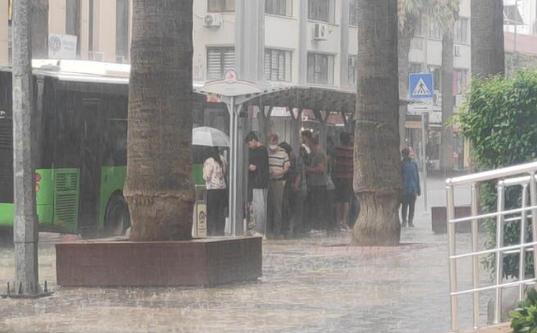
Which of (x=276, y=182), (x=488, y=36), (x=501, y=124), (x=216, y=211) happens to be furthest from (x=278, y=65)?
(x=501, y=124)

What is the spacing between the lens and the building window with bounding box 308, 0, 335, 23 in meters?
60.7

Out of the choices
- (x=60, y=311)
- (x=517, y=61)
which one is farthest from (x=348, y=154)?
(x=517, y=61)

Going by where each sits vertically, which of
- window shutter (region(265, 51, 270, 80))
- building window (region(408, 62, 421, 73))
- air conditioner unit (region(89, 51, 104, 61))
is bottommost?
air conditioner unit (region(89, 51, 104, 61))

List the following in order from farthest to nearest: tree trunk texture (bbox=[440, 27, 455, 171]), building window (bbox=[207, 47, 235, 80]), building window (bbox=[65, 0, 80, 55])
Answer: tree trunk texture (bbox=[440, 27, 455, 171])
building window (bbox=[207, 47, 235, 80])
building window (bbox=[65, 0, 80, 55])

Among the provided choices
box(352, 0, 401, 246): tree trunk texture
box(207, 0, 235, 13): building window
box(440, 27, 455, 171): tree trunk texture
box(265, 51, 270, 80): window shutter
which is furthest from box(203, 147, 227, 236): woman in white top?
box(440, 27, 455, 171): tree trunk texture

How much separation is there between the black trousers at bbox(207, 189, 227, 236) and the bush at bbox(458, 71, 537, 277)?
1196 centimetres

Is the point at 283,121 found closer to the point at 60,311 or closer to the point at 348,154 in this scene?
the point at 348,154

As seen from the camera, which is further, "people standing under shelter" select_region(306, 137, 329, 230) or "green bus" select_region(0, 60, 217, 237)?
"people standing under shelter" select_region(306, 137, 329, 230)

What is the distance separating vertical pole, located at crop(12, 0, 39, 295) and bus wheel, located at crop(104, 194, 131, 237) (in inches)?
393

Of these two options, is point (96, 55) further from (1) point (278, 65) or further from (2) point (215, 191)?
(2) point (215, 191)

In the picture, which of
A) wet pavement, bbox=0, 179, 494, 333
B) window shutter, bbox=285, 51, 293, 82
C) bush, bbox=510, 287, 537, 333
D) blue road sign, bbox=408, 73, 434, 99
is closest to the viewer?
bush, bbox=510, 287, 537, 333

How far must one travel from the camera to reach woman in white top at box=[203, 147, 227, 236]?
2311cm

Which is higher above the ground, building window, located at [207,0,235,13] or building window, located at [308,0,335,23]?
building window, located at [308,0,335,23]

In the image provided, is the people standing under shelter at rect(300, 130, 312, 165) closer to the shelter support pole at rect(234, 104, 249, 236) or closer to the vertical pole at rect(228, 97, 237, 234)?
the shelter support pole at rect(234, 104, 249, 236)
